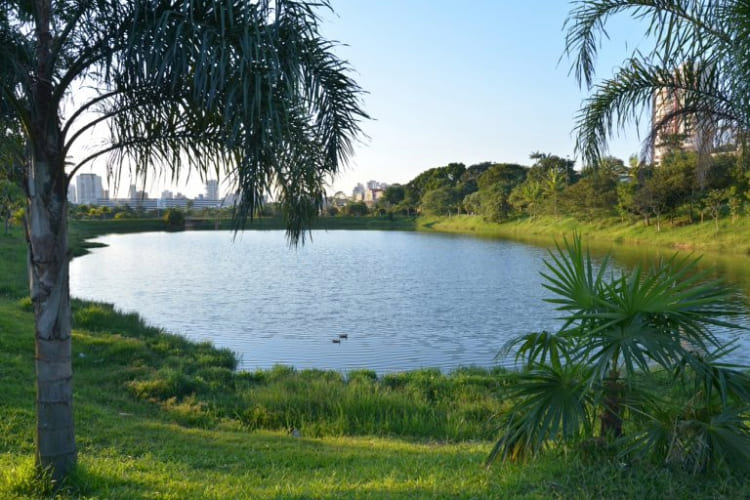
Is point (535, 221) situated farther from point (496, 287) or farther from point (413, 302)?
point (413, 302)

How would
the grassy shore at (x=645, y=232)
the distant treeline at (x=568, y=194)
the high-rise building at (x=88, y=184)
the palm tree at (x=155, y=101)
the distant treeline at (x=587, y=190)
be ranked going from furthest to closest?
the grassy shore at (x=645, y=232)
the distant treeline at (x=587, y=190)
the distant treeline at (x=568, y=194)
the high-rise building at (x=88, y=184)
the palm tree at (x=155, y=101)

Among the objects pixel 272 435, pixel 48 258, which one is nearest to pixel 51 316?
pixel 48 258

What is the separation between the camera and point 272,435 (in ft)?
21.9

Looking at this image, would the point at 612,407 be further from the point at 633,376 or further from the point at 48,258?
the point at 48,258

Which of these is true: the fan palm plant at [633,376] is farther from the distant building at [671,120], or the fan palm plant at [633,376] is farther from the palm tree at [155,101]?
the distant building at [671,120]

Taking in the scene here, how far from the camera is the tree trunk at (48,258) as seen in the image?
4008mm

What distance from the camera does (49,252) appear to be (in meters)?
4.02

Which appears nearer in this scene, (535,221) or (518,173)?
(535,221)

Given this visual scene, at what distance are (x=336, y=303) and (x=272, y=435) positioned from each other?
13683 millimetres

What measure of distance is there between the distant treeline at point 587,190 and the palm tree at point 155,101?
1729 mm

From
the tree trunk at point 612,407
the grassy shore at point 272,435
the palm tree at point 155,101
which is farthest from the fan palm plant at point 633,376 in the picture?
the palm tree at point 155,101

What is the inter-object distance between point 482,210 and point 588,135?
69.5 meters

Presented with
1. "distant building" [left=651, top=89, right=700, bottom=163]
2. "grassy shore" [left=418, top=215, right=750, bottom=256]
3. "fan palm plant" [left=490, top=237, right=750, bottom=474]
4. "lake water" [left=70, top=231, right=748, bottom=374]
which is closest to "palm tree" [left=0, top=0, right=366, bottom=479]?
"fan palm plant" [left=490, top=237, right=750, bottom=474]

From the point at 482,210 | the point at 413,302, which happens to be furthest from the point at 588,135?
the point at 482,210
